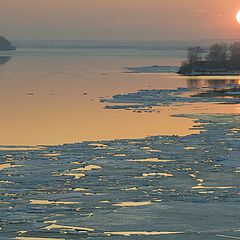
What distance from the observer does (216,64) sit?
67.8 meters

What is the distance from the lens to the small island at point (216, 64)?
61.6 metres

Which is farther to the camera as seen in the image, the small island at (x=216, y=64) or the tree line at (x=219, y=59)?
the tree line at (x=219, y=59)

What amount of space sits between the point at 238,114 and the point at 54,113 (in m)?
6.17

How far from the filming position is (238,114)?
25.0m

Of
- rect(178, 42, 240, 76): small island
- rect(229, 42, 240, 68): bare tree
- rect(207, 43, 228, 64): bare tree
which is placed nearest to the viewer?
rect(178, 42, 240, 76): small island

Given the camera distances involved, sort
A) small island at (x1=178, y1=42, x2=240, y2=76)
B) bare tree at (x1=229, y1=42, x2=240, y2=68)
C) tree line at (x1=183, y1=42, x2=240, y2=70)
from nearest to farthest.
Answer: small island at (x1=178, y1=42, x2=240, y2=76) < tree line at (x1=183, y1=42, x2=240, y2=70) < bare tree at (x1=229, y1=42, x2=240, y2=68)

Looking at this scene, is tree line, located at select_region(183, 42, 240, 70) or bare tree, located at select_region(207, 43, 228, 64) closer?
tree line, located at select_region(183, 42, 240, 70)

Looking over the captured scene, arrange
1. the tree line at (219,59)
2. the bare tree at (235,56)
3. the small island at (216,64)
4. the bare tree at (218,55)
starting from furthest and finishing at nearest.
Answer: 1. the bare tree at (218,55)
2. the bare tree at (235,56)
3. the tree line at (219,59)
4. the small island at (216,64)

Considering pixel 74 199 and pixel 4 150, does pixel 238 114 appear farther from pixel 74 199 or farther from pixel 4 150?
pixel 74 199

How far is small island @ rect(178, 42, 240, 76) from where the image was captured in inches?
2426

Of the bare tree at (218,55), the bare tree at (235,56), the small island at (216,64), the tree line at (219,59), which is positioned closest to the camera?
the small island at (216,64)

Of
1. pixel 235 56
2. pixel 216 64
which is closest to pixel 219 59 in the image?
pixel 235 56

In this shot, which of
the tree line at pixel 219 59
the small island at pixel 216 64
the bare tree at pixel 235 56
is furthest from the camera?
the bare tree at pixel 235 56

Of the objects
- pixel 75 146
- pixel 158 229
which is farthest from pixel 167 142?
pixel 158 229
